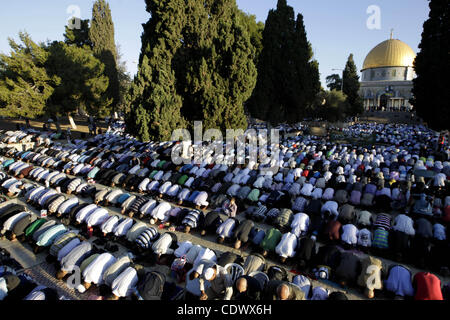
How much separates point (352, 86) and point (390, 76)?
2421cm

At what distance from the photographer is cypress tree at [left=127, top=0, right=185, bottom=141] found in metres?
14.1

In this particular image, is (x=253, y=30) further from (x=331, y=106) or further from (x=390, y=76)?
(x=390, y=76)

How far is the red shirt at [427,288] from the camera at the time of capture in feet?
16.7

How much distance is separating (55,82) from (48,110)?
107 inches

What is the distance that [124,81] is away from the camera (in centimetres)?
3919

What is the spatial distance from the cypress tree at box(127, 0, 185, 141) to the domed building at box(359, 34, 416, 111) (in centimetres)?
5614

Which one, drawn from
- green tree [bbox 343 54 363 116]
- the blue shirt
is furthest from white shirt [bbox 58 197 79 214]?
green tree [bbox 343 54 363 116]

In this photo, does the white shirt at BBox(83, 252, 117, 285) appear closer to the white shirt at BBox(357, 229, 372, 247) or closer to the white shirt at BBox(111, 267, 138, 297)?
the white shirt at BBox(111, 267, 138, 297)

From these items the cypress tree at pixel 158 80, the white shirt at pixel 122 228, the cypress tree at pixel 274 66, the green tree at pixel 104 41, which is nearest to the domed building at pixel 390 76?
the cypress tree at pixel 274 66

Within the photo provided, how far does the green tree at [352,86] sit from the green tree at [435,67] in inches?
793

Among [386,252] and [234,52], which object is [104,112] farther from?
[386,252]

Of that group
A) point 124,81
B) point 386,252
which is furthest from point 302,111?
point 124,81

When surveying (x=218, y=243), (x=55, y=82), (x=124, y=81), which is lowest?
(x=218, y=243)

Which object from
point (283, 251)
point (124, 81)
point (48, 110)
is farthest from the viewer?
point (124, 81)
